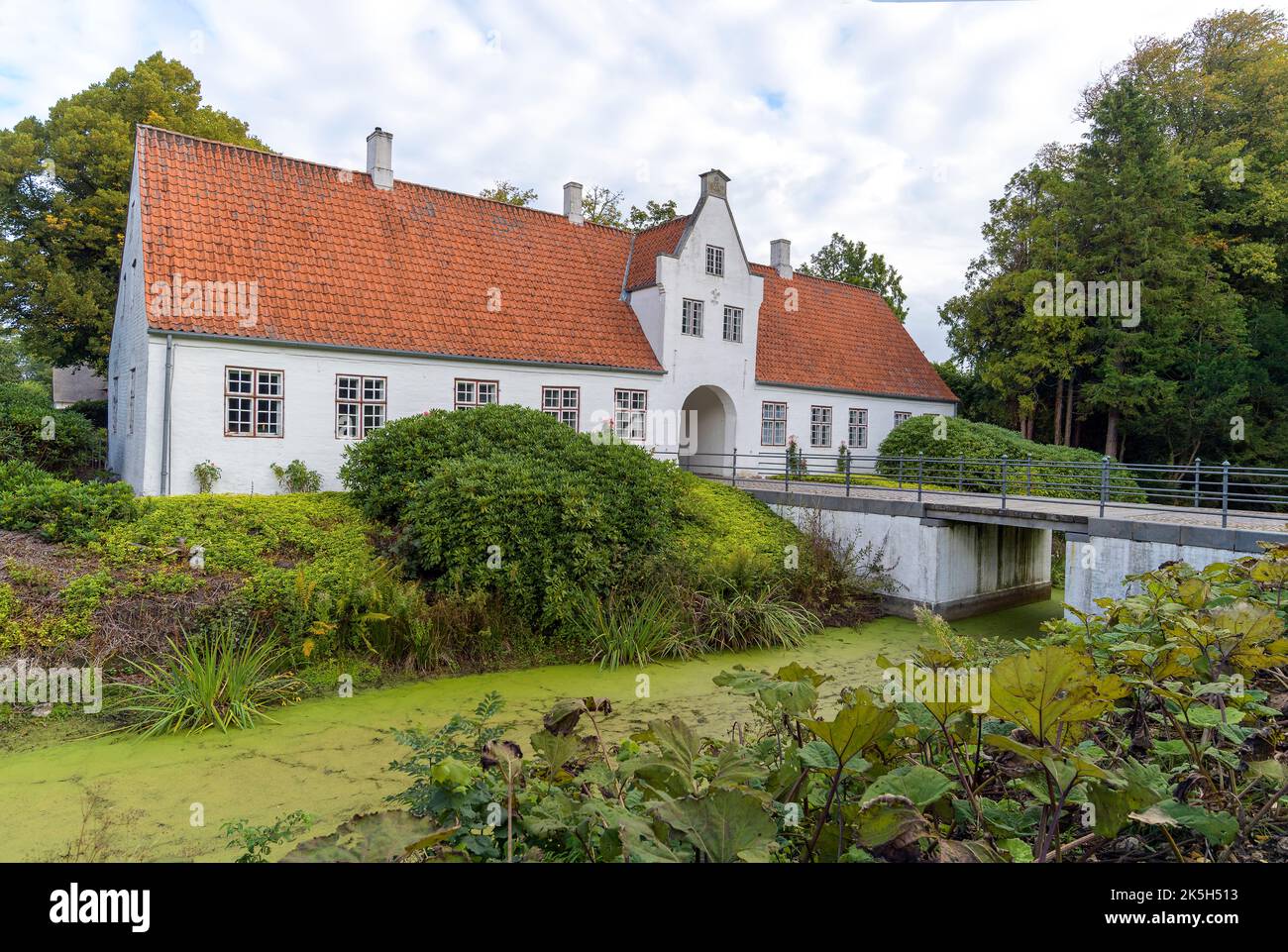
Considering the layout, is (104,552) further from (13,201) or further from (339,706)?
(13,201)

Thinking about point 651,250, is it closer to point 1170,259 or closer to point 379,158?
point 379,158

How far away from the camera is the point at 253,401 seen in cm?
1686

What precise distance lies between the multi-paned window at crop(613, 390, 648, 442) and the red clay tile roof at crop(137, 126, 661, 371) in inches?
32.2

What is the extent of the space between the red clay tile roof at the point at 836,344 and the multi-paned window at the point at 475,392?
925 cm

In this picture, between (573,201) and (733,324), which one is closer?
(733,324)

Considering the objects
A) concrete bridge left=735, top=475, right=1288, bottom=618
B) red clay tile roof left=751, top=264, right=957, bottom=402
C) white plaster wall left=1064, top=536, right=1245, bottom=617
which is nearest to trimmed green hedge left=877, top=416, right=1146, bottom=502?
red clay tile roof left=751, top=264, right=957, bottom=402

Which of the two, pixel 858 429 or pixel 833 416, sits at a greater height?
pixel 833 416

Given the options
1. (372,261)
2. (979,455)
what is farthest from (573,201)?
(979,455)

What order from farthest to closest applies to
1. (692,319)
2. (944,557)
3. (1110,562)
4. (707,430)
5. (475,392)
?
(707,430)
(692,319)
(475,392)
(944,557)
(1110,562)

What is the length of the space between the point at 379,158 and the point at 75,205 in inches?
407

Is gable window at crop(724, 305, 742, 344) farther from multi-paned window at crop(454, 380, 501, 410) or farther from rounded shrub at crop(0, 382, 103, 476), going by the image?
rounded shrub at crop(0, 382, 103, 476)

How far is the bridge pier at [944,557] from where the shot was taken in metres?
15.5

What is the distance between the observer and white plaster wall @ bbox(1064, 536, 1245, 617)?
11.9m
